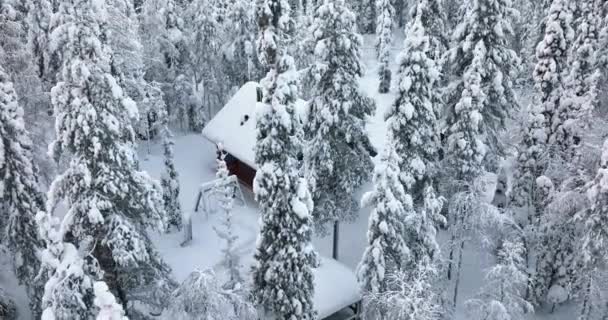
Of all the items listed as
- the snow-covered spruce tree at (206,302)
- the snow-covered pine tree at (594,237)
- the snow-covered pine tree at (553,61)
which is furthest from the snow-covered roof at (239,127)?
the snow-covered pine tree at (594,237)

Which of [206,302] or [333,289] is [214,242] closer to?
[333,289]

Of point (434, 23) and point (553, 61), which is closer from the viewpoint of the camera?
point (553, 61)

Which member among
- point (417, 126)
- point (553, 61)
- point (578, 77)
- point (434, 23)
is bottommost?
point (417, 126)

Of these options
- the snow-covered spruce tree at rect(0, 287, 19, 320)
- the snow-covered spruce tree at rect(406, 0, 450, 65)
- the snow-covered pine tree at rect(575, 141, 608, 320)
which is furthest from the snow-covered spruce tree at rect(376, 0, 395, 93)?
the snow-covered spruce tree at rect(0, 287, 19, 320)

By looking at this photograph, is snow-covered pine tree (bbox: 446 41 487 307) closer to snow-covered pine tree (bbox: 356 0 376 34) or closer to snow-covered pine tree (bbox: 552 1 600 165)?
snow-covered pine tree (bbox: 552 1 600 165)

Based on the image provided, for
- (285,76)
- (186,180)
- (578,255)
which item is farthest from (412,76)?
(186,180)

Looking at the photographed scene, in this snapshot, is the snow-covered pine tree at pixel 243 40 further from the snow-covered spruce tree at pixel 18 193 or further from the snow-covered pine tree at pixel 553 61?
the snow-covered spruce tree at pixel 18 193

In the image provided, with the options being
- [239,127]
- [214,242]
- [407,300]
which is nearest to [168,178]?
[214,242]
